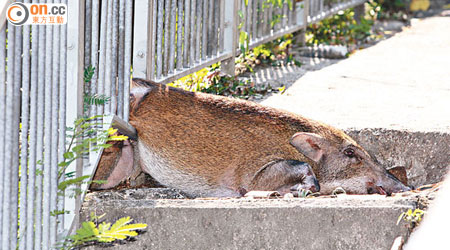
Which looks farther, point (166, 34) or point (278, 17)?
point (278, 17)

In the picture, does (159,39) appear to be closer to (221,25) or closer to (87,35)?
(221,25)

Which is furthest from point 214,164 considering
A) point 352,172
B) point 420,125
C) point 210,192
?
point 420,125

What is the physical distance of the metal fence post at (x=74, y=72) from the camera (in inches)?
149

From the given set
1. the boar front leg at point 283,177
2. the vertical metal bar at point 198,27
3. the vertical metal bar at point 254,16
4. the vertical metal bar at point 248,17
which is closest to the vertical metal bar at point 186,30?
the vertical metal bar at point 198,27

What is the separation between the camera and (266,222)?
3.72 m

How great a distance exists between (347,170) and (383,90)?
2407mm

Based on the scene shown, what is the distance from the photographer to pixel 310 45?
9922mm

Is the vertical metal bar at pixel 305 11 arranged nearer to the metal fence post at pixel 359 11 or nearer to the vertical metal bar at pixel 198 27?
the metal fence post at pixel 359 11

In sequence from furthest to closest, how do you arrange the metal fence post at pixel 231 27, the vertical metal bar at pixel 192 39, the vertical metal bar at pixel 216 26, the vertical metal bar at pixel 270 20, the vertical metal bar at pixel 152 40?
the vertical metal bar at pixel 270 20 → the metal fence post at pixel 231 27 → the vertical metal bar at pixel 216 26 → the vertical metal bar at pixel 192 39 → the vertical metal bar at pixel 152 40

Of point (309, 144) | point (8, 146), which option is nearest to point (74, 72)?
point (8, 146)

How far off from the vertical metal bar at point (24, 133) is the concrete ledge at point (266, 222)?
1.24 ft

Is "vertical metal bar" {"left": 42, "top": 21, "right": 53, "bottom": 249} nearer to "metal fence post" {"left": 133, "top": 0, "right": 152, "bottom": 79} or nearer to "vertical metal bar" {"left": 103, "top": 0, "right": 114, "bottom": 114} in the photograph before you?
"vertical metal bar" {"left": 103, "top": 0, "right": 114, "bottom": 114}

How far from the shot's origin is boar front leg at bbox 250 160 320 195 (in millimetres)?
4582

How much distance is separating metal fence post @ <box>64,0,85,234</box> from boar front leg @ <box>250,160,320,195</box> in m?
1.13
